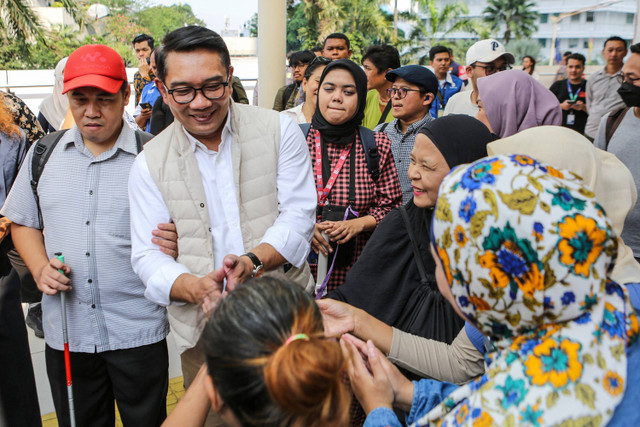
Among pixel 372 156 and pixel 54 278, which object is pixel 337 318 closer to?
pixel 54 278

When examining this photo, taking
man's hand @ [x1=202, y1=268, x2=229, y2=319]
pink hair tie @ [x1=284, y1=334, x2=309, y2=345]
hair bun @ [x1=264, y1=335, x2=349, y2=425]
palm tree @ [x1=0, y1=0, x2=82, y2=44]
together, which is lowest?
man's hand @ [x1=202, y1=268, x2=229, y2=319]

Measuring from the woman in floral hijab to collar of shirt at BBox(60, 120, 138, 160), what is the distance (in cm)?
163

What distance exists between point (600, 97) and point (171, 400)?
21.3 feet

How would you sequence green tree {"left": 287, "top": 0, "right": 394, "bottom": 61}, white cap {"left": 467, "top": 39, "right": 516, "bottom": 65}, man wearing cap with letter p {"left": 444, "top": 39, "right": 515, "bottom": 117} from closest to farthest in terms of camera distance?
man wearing cap with letter p {"left": 444, "top": 39, "right": 515, "bottom": 117}
white cap {"left": 467, "top": 39, "right": 516, "bottom": 65}
green tree {"left": 287, "top": 0, "right": 394, "bottom": 61}

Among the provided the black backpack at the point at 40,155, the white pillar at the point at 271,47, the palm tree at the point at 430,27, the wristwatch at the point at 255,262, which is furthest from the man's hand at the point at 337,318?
the palm tree at the point at 430,27

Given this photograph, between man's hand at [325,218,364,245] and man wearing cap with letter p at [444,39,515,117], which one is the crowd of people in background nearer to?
man's hand at [325,218,364,245]

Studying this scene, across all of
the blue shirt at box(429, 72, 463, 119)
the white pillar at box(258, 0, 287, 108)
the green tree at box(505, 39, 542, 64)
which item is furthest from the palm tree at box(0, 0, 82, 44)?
the green tree at box(505, 39, 542, 64)

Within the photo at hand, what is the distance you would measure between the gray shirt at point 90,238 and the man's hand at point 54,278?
2.6 inches

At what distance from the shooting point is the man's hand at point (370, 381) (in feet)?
4.92

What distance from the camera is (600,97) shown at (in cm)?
709

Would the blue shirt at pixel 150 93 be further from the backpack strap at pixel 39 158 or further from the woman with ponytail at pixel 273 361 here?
the woman with ponytail at pixel 273 361

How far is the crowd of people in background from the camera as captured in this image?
1093mm

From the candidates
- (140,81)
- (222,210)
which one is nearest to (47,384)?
(222,210)

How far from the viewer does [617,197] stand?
178cm
